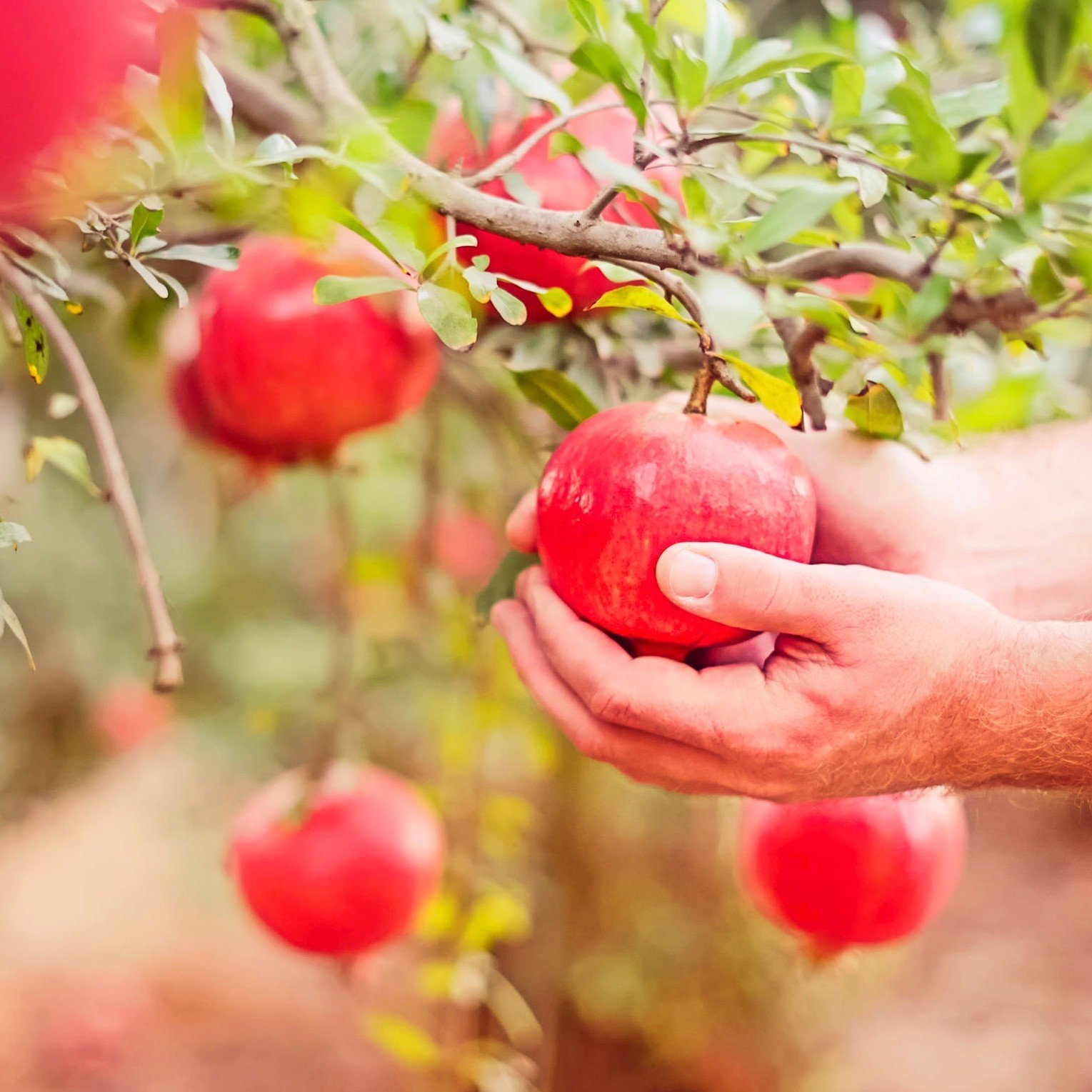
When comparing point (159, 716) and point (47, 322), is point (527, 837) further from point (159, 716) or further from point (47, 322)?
point (47, 322)

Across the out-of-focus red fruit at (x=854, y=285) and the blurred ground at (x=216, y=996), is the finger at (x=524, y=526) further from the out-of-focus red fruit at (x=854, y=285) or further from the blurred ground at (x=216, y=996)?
the blurred ground at (x=216, y=996)

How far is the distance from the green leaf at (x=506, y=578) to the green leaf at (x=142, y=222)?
0.34 metres

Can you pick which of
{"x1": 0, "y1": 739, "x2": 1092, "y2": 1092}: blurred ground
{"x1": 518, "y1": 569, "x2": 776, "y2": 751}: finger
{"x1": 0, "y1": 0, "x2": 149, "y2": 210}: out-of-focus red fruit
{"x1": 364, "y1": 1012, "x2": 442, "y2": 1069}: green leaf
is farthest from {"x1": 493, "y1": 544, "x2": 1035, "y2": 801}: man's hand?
{"x1": 0, "y1": 739, "x2": 1092, "y2": 1092}: blurred ground

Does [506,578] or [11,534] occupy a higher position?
[11,534]

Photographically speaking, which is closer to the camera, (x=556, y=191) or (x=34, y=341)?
(x=34, y=341)

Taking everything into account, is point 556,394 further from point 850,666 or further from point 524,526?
point 850,666

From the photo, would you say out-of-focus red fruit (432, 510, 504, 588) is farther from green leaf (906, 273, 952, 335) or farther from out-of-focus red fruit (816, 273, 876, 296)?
green leaf (906, 273, 952, 335)

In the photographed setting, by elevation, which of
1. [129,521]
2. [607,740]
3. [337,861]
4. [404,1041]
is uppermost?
[129,521]

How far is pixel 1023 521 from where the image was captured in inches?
28.3

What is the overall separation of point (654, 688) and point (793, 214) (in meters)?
0.24

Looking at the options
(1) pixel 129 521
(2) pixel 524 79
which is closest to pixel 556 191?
(2) pixel 524 79

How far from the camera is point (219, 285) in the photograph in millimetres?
657

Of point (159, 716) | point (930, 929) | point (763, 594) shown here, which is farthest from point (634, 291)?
point (930, 929)

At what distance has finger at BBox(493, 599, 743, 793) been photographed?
580 millimetres
